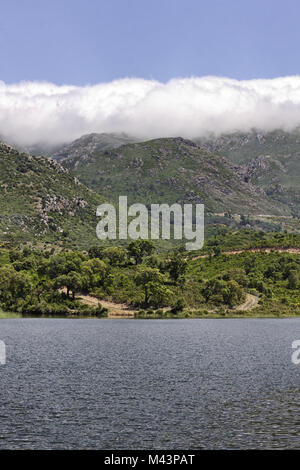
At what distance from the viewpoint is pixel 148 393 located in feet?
175

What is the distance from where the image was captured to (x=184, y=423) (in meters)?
42.0

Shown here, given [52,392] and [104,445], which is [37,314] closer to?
[52,392]

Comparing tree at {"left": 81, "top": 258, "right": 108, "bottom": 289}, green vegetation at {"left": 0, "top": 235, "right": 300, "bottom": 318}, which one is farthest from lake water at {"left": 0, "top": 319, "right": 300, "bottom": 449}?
tree at {"left": 81, "top": 258, "right": 108, "bottom": 289}

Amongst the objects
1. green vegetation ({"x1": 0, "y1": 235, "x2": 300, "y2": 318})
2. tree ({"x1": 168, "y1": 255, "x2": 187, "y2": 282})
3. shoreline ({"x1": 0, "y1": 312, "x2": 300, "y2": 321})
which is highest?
tree ({"x1": 168, "y1": 255, "x2": 187, "y2": 282})

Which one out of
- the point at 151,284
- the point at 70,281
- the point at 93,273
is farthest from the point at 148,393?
the point at 93,273

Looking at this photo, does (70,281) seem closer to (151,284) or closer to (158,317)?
(151,284)

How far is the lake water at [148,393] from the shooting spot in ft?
125

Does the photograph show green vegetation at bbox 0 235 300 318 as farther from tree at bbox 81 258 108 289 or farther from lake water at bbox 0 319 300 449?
lake water at bbox 0 319 300 449

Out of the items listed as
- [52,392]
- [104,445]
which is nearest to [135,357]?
[52,392]

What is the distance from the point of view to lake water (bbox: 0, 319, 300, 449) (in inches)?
1500

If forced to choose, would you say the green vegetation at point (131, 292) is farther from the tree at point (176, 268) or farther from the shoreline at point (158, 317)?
the shoreline at point (158, 317)

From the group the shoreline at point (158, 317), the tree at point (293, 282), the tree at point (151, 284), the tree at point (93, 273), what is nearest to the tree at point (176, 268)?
the tree at point (151, 284)

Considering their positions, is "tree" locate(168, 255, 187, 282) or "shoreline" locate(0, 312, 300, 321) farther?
"tree" locate(168, 255, 187, 282)

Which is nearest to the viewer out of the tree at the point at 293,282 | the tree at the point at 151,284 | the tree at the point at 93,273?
the tree at the point at 151,284
